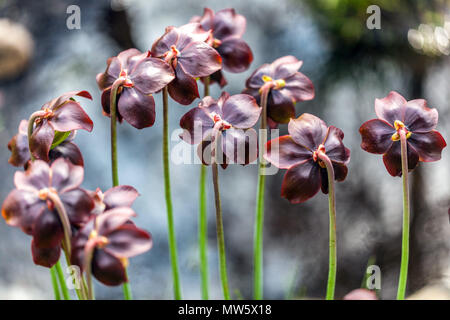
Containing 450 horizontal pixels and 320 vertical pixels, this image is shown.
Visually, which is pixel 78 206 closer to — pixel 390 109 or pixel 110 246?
pixel 110 246

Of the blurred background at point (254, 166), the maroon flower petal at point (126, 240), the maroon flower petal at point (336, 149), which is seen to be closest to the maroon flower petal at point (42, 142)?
the maroon flower petal at point (126, 240)

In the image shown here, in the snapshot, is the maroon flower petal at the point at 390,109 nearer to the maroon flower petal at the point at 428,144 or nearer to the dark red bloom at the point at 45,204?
the maroon flower petal at the point at 428,144

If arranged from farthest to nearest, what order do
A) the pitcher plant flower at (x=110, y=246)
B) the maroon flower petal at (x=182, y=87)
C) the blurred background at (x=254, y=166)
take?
the blurred background at (x=254, y=166) → the maroon flower petal at (x=182, y=87) → the pitcher plant flower at (x=110, y=246)

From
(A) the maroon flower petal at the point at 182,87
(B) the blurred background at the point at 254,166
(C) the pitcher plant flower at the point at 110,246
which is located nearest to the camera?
(C) the pitcher plant flower at the point at 110,246

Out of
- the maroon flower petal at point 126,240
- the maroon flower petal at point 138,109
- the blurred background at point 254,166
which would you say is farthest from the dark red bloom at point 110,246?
the blurred background at point 254,166

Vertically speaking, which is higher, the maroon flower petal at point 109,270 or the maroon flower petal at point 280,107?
the maroon flower petal at point 280,107

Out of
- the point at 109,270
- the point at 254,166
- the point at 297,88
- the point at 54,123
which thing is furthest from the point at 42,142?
the point at 254,166

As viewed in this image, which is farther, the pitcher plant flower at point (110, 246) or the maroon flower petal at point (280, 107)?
the maroon flower petal at point (280, 107)
